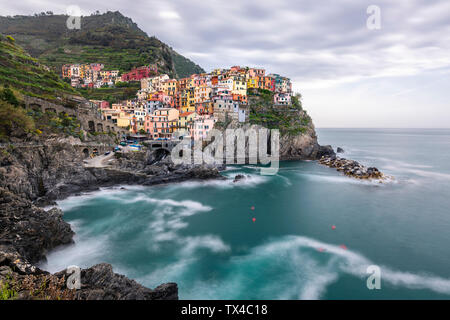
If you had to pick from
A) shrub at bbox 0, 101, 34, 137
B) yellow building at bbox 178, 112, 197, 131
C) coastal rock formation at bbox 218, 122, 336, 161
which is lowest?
coastal rock formation at bbox 218, 122, 336, 161

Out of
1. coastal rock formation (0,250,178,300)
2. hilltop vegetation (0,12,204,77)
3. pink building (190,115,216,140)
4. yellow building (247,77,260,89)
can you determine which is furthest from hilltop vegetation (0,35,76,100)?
yellow building (247,77,260,89)

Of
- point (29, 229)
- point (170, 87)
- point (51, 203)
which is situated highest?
point (170, 87)

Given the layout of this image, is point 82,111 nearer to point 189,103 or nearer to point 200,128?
point 200,128

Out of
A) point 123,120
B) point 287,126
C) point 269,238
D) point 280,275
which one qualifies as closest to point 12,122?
point 123,120

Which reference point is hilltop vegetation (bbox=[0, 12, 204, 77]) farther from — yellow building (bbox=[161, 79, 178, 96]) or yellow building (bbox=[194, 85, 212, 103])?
yellow building (bbox=[194, 85, 212, 103])

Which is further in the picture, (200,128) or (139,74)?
(139,74)

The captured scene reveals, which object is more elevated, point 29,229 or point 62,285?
point 62,285
